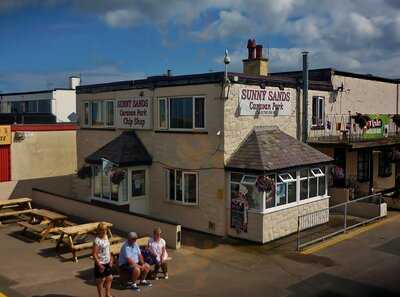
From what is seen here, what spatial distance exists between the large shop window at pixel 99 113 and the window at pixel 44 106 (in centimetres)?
1890

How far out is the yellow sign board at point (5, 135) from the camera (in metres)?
23.0

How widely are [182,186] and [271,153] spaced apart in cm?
378

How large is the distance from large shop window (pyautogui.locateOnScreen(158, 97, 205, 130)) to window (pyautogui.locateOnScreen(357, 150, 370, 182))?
34.6 feet

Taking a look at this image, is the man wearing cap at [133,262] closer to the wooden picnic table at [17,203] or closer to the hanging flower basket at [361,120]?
the wooden picnic table at [17,203]

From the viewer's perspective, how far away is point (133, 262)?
11.6 meters

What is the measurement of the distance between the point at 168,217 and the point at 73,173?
9380 mm

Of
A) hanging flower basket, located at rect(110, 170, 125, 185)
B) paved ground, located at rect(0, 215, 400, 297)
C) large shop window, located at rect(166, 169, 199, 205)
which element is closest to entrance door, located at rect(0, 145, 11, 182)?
paved ground, located at rect(0, 215, 400, 297)

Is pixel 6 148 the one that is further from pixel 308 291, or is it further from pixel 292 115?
pixel 308 291

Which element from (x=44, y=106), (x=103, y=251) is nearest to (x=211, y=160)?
(x=103, y=251)

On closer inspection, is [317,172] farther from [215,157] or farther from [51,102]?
[51,102]

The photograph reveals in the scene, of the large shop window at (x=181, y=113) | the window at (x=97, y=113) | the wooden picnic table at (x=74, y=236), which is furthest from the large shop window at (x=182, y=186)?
the window at (x=97, y=113)

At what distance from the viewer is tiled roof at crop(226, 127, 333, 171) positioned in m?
16.4

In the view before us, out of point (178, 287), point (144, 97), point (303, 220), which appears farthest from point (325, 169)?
point (178, 287)

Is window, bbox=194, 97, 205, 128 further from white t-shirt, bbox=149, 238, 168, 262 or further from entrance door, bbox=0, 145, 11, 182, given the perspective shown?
entrance door, bbox=0, 145, 11, 182
